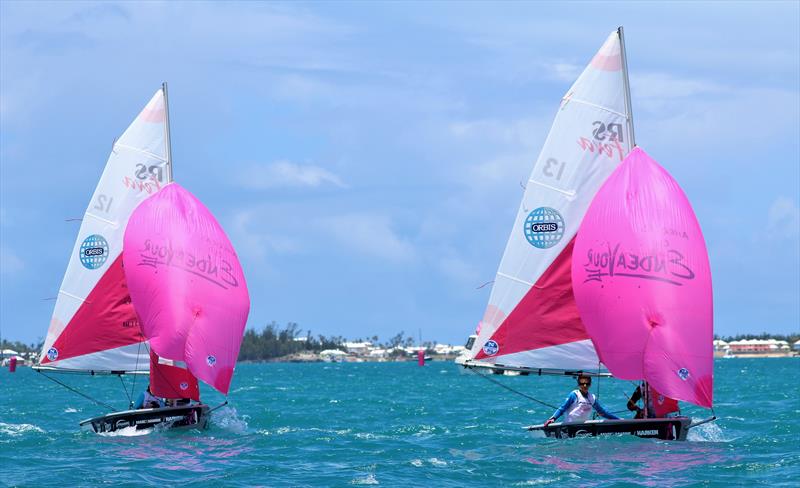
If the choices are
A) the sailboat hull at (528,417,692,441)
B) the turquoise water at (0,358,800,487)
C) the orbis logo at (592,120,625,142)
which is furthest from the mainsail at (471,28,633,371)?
the sailboat hull at (528,417,692,441)

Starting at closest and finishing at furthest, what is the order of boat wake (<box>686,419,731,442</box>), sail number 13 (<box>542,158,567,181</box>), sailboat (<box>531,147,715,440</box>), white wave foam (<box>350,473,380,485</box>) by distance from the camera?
white wave foam (<box>350,473,380,485</box>) < sailboat (<box>531,147,715,440</box>) < sail number 13 (<box>542,158,567,181</box>) < boat wake (<box>686,419,731,442</box>)

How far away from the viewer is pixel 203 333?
32.8 m

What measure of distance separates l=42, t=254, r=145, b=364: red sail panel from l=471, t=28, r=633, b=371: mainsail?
10978 millimetres

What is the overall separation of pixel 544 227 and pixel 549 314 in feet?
6.65

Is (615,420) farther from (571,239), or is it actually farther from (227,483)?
(227,483)

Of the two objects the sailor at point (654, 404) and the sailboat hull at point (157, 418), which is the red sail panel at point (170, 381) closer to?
the sailboat hull at point (157, 418)

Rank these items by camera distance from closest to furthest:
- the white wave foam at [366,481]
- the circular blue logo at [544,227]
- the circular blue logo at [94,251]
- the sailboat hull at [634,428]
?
the white wave foam at [366,481] < the sailboat hull at [634,428] < the circular blue logo at [544,227] < the circular blue logo at [94,251]

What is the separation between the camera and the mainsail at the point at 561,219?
30.3 meters

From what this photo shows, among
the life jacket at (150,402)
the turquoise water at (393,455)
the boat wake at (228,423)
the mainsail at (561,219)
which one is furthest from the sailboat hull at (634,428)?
the life jacket at (150,402)

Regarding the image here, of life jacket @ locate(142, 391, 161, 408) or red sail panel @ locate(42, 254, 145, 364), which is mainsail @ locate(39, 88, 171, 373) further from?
life jacket @ locate(142, 391, 161, 408)

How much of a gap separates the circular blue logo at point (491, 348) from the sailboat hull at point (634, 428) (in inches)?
127

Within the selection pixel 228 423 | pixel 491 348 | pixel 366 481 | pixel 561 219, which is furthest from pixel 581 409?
pixel 228 423

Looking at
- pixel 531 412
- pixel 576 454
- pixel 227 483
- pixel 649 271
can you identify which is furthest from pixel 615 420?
pixel 531 412

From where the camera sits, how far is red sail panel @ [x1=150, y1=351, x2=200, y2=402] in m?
33.7
